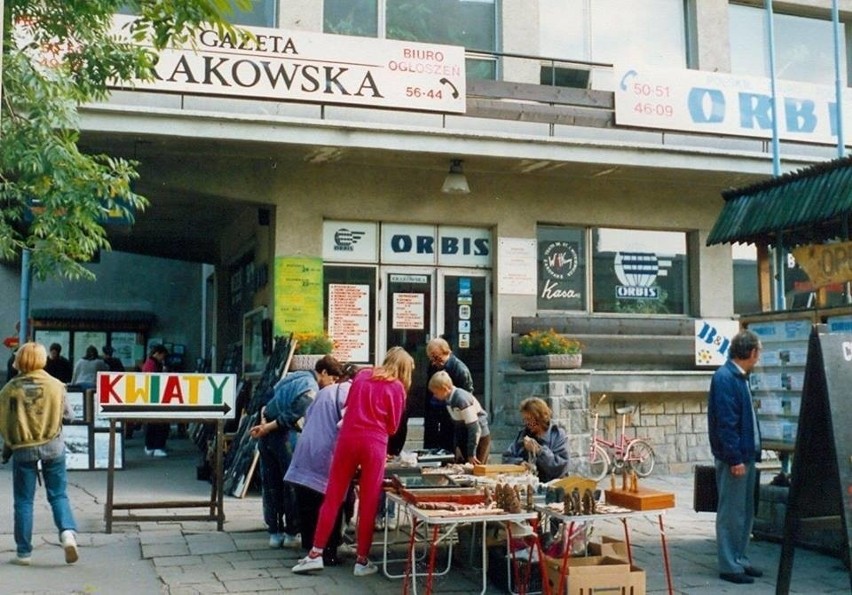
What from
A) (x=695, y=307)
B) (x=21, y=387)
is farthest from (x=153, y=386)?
(x=695, y=307)

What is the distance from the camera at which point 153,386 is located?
875 cm

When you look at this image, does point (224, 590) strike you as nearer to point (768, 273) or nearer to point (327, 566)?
point (327, 566)

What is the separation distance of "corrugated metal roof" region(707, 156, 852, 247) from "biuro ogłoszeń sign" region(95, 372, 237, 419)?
4.78 meters

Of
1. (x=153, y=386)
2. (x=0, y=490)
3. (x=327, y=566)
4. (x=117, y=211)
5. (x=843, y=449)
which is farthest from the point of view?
(x=0, y=490)

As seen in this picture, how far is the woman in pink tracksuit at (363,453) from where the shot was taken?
274 inches

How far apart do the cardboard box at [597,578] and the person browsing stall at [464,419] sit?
7.25 feet

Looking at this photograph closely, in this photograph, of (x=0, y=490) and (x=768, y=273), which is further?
(x=0, y=490)

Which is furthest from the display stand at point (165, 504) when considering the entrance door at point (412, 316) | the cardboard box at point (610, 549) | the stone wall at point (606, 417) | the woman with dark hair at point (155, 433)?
the woman with dark hair at point (155, 433)

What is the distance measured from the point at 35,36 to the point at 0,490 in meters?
5.30

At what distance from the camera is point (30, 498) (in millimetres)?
7395

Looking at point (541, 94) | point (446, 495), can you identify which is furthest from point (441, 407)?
point (541, 94)

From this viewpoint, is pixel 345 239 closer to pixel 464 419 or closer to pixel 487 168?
pixel 487 168

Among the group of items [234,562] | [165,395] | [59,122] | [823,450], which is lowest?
[234,562]

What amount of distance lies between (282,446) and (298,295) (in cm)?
465
